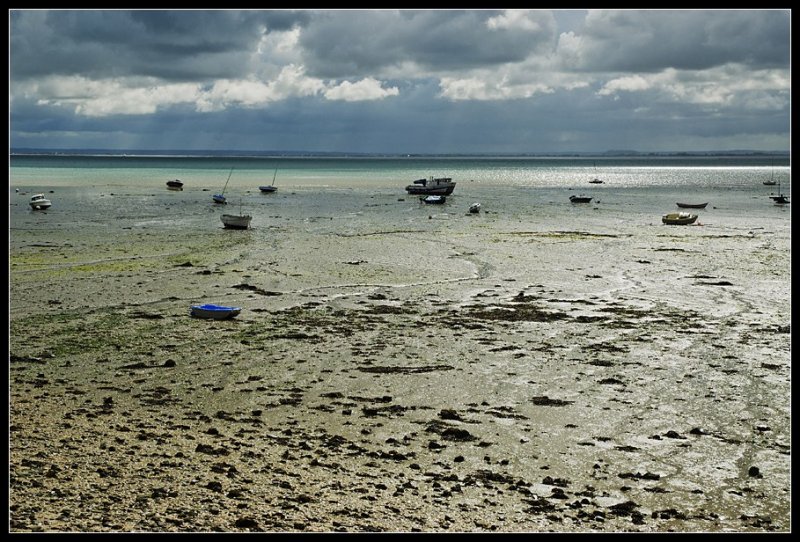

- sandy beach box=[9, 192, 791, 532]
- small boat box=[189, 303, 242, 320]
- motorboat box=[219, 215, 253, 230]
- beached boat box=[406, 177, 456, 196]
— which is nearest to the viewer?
sandy beach box=[9, 192, 791, 532]

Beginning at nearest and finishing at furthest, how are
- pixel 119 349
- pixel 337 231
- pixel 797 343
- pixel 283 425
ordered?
pixel 797 343
pixel 283 425
pixel 119 349
pixel 337 231

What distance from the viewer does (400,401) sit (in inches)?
484

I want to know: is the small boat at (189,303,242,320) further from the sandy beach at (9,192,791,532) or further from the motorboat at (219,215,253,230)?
the motorboat at (219,215,253,230)

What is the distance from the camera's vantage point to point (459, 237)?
38781 millimetres

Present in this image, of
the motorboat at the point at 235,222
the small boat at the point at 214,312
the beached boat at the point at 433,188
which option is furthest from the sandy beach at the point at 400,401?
the beached boat at the point at 433,188

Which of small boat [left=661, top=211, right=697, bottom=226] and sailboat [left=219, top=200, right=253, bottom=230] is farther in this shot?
small boat [left=661, top=211, right=697, bottom=226]

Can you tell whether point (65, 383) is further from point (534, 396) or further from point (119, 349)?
point (534, 396)

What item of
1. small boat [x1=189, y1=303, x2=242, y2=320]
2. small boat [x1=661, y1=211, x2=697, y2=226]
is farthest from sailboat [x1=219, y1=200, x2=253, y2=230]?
small boat [x1=189, y1=303, x2=242, y2=320]

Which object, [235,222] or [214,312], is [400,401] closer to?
[214,312]

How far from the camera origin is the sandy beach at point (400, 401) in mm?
8531

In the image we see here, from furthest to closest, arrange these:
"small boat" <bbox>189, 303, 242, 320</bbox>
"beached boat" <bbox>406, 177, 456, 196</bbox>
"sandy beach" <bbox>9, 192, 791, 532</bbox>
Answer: "beached boat" <bbox>406, 177, 456, 196</bbox> → "small boat" <bbox>189, 303, 242, 320</bbox> → "sandy beach" <bbox>9, 192, 791, 532</bbox>

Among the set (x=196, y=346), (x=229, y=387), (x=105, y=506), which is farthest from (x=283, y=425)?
(x=196, y=346)

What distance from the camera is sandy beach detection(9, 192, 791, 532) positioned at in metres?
8.53

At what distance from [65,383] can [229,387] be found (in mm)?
2680
